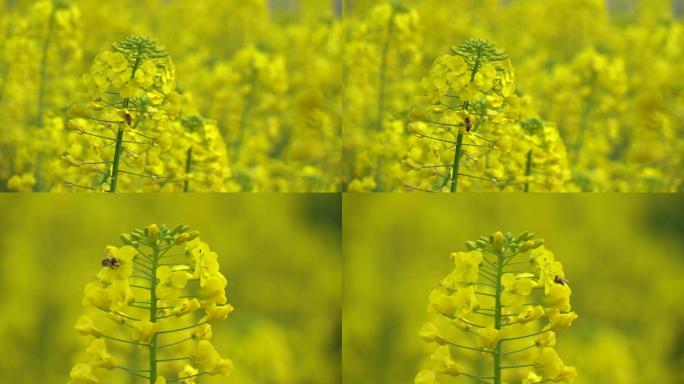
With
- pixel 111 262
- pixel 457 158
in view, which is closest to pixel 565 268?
pixel 457 158

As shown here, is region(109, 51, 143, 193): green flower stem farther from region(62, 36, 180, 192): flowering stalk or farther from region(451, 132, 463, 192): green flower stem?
region(451, 132, 463, 192): green flower stem

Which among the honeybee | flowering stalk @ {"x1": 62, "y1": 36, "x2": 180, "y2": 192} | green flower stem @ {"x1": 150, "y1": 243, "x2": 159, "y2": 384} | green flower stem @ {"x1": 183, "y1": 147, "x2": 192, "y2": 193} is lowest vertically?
green flower stem @ {"x1": 150, "y1": 243, "x2": 159, "y2": 384}

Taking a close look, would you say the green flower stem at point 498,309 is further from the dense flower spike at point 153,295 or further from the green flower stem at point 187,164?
the green flower stem at point 187,164

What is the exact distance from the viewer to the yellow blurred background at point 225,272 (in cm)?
452

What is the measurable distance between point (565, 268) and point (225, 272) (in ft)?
4.88

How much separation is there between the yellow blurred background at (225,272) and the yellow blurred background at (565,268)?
14 cm

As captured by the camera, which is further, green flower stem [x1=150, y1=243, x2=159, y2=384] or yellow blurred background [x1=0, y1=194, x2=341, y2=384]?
yellow blurred background [x1=0, y1=194, x2=341, y2=384]

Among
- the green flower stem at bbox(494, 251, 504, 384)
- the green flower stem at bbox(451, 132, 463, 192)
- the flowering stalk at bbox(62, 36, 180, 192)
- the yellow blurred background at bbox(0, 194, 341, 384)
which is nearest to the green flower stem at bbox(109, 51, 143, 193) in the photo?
the flowering stalk at bbox(62, 36, 180, 192)

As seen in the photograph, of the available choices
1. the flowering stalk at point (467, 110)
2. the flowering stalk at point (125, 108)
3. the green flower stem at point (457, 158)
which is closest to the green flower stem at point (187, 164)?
the flowering stalk at point (125, 108)

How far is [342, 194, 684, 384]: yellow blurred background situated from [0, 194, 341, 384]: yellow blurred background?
0.44 ft

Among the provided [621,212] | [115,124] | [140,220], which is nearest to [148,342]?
[115,124]

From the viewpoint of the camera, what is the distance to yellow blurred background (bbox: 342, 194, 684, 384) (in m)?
4.41

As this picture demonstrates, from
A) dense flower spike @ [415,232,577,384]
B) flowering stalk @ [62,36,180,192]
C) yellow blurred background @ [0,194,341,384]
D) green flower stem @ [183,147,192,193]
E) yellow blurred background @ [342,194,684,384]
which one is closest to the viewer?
dense flower spike @ [415,232,577,384]

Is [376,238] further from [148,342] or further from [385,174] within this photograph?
[148,342]
